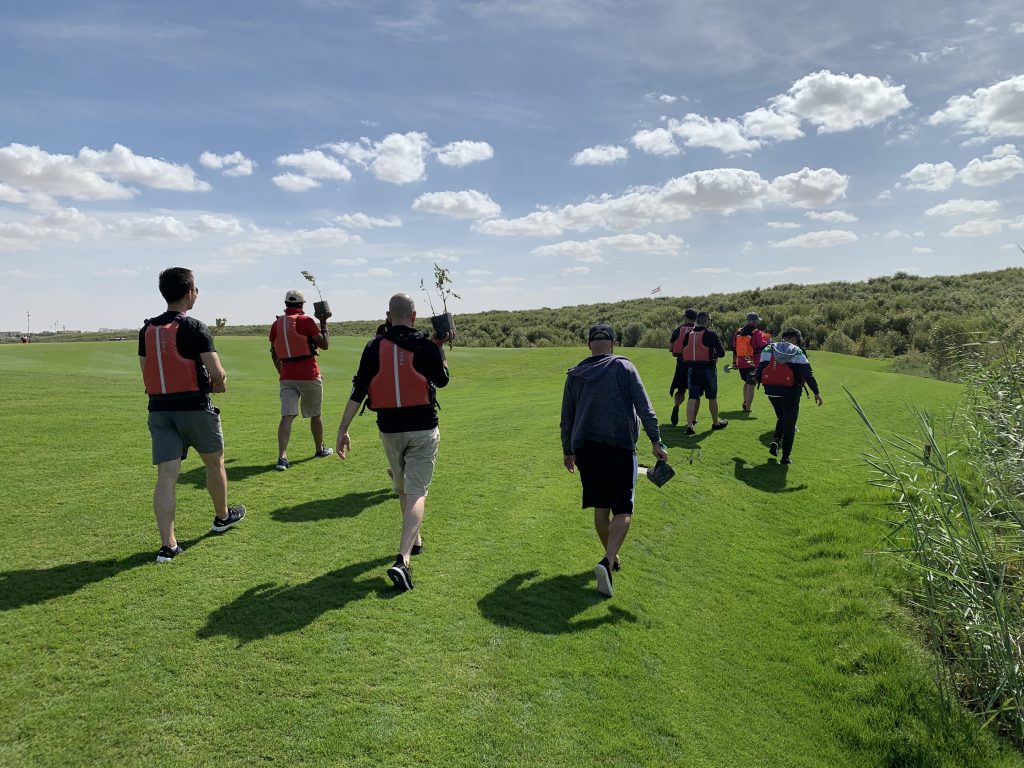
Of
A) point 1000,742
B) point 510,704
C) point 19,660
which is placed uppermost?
point 19,660

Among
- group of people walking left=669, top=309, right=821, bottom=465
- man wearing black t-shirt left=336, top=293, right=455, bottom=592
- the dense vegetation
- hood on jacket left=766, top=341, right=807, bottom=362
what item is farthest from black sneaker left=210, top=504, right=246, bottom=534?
the dense vegetation

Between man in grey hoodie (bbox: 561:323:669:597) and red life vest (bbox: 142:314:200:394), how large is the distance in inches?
134

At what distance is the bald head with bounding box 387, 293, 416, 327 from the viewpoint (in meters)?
5.23

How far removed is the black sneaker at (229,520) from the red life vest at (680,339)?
8645mm

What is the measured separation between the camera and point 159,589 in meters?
4.71

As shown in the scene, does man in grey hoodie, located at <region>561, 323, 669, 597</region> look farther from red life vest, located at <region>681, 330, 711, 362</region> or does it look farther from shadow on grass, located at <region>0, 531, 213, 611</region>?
red life vest, located at <region>681, 330, 711, 362</region>

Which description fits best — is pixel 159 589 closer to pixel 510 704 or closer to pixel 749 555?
pixel 510 704

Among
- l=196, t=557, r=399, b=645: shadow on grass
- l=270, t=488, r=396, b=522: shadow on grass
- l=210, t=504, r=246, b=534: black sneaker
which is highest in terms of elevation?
l=210, t=504, r=246, b=534: black sneaker

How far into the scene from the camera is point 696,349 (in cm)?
1153

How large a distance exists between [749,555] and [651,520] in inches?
50.0

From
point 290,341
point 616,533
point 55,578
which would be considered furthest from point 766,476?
point 55,578

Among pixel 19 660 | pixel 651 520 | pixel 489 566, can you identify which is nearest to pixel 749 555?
pixel 651 520

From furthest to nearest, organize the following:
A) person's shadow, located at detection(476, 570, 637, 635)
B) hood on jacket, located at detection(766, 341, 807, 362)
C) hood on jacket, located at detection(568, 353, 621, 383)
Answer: hood on jacket, located at detection(766, 341, 807, 362) < hood on jacket, located at detection(568, 353, 621, 383) < person's shadow, located at detection(476, 570, 637, 635)

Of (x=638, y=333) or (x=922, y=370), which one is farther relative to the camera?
(x=638, y=333)
